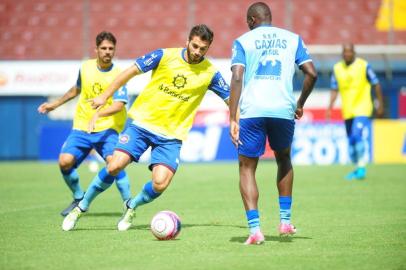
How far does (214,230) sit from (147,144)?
124cm

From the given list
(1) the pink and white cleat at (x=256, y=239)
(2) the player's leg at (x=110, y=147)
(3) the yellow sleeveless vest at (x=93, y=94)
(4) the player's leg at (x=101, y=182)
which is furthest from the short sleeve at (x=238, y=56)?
(2) the player's leg at (x=110, y=147)

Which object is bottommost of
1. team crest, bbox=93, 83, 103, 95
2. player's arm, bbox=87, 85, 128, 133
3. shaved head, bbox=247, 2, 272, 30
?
player's arm, bbox=87, 85, 128, 133

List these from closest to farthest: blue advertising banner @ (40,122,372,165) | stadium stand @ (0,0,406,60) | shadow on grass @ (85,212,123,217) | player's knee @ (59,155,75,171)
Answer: player's knee @ (59,155,75,171)
shadow on grass @ (85,212,123,217)
blue advertising banner @ (40,122,372,165)
stadium stand @ (0,0,406,60)

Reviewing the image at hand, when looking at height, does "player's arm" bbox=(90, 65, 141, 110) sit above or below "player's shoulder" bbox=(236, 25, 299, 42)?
below

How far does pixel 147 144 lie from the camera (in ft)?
32.2

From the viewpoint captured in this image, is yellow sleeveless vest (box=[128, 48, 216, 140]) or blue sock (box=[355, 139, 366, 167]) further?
blue sock (box=[355, 139, 366, 167])

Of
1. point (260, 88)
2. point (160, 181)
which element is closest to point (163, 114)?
point (160, 181)

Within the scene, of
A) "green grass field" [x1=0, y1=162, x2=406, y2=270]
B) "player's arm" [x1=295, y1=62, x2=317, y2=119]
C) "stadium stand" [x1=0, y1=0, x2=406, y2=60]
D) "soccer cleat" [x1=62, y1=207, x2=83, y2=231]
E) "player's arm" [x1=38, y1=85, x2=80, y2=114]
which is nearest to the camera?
"green grass field" [x1=0, y1=162, x2=406, y2=270]

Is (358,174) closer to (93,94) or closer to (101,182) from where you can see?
(93,94)

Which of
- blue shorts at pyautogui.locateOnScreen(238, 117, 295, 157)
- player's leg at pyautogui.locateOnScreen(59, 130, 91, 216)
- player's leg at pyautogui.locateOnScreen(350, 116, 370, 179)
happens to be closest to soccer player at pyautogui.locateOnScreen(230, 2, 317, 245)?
blue shorts at pyautogui.locateOnScreen(238, 117, 295, 157)

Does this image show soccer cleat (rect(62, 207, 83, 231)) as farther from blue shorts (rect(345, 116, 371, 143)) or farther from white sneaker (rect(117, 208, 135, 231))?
blue shorts (rect(345, 116, 371, 143))

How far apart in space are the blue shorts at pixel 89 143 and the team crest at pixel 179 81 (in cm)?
234

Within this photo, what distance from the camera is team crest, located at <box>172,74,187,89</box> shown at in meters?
9.57

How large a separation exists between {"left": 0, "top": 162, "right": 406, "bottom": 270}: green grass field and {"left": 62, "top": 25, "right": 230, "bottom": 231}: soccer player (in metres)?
0.62
